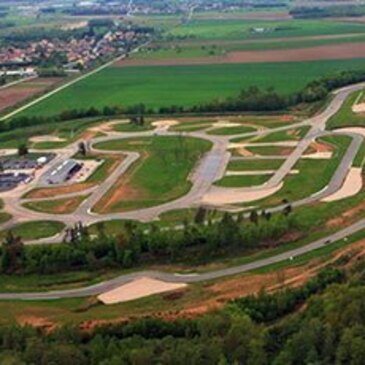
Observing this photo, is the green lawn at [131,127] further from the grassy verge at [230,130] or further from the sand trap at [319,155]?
the sand trap at [319,155]

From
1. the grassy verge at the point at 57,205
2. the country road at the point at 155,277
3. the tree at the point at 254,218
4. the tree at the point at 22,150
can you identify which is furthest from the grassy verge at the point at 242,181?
Answer: the tree at the point at 22,150

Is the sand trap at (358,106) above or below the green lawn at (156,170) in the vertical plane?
above

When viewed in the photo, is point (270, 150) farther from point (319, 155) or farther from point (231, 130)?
point (231, 130)

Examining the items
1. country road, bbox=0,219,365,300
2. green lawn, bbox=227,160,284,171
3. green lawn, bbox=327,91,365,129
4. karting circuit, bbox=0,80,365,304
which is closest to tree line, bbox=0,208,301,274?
country road, bbox=0,219,365,300

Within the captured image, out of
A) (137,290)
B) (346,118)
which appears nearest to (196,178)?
(137,290)

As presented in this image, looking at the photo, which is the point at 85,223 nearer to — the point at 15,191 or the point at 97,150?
the point at 15,191

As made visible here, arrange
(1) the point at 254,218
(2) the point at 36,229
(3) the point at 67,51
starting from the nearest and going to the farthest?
(1) the point at 254,218 → (2) the point at 36,229 → (3) the point at 67,51

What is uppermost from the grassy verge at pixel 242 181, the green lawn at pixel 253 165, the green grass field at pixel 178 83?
the grassy verge at pixel 242 181

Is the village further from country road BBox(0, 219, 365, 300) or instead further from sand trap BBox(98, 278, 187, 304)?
sand trap BBox(98, 278, 187, 304)
